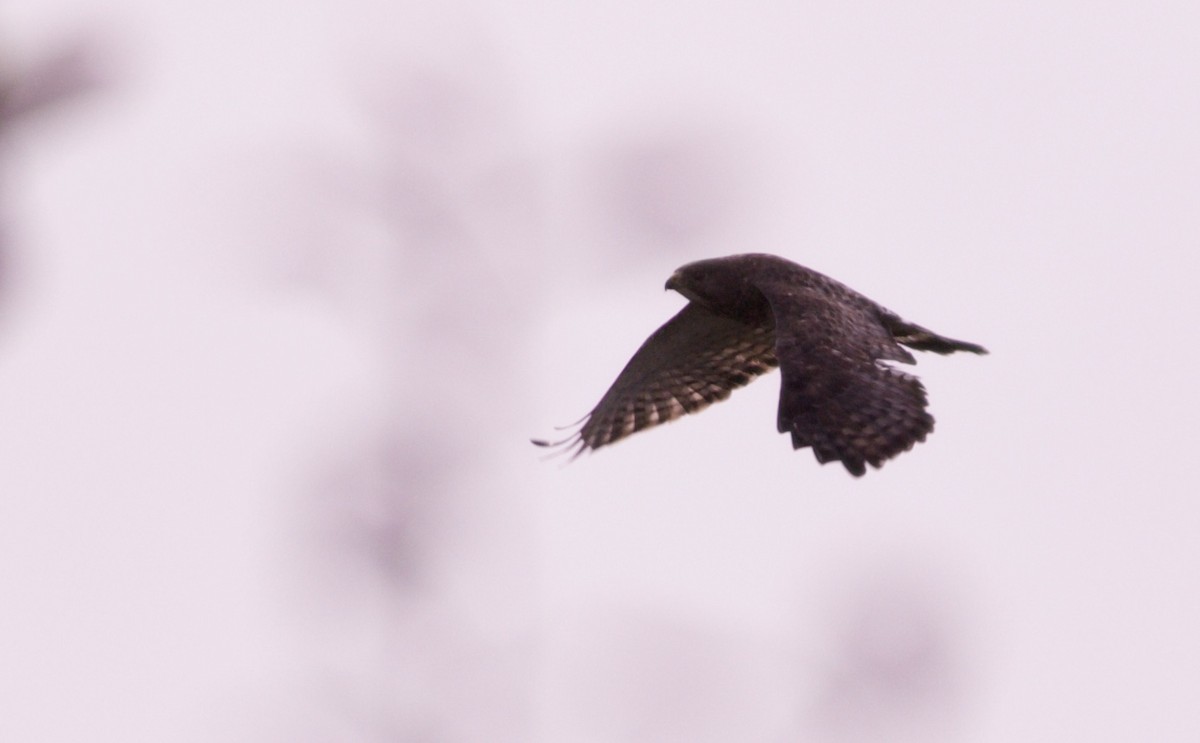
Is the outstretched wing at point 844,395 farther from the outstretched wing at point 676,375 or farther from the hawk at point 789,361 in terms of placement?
the outstretched wing at point 676,375

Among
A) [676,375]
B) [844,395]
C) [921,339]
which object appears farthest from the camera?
[676,375]

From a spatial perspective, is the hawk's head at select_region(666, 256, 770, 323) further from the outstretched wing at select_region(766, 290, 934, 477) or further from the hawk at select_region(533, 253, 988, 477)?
the outstretched wing at select_region(766, 290, 934, 477)

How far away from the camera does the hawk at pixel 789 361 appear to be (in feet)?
18.3

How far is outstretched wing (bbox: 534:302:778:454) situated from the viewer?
8.34 metres

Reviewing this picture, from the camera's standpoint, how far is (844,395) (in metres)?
5.69

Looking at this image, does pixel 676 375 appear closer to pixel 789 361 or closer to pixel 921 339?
pixel 921 339

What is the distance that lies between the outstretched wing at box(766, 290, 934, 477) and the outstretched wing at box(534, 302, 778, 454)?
1889 mm

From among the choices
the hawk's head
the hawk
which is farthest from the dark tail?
the hawk's head

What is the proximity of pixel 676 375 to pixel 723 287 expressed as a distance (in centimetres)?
100

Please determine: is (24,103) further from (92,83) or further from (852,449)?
(852,449)

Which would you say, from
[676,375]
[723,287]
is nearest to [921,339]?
[723,287]

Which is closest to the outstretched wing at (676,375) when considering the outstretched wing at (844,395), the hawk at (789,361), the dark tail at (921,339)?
the hawk at (789,361)

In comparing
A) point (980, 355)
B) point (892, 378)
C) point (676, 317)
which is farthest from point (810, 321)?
point (676, 317)

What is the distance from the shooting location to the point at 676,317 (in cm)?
823
